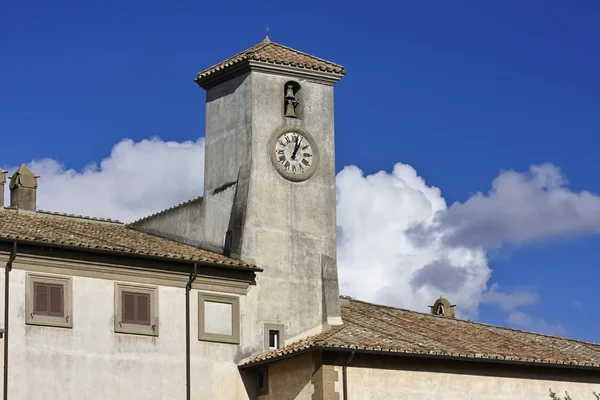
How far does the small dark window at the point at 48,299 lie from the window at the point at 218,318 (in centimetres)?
393

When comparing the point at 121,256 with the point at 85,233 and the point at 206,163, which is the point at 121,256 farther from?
the point at 206,163

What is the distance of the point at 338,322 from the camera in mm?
38312

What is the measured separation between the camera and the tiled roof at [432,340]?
1406 inches

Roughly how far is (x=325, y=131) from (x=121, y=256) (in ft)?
25.8

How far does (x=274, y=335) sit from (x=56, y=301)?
21.3ft

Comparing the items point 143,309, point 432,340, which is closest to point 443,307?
point 432,340

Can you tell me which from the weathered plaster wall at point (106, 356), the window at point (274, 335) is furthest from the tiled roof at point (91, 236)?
the window at point (274, 335)

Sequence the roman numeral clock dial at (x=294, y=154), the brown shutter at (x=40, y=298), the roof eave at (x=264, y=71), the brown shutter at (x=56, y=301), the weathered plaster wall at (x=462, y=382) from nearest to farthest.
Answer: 1. the brown shutter at (x=40, y=298)
2. the brown shutter at (x=56, y=301)
3. the weathered plaster wall at (x=462, y=382)
4. the roman numeral clock dial at (x=294, y=154)
5. the roof eave at (x=264, y=71)

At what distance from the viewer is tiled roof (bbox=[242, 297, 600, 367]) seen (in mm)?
35719

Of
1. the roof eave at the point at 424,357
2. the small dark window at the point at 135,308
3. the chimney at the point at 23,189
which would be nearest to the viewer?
the roof eave at the point at 424,357

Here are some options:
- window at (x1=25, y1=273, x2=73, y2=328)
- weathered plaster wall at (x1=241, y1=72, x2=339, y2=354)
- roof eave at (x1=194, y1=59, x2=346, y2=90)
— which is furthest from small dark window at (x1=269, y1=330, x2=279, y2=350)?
roof eave at (x1=194, y1=59, x2=346, y2=90)

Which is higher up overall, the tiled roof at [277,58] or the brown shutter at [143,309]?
the tiled roof at [277,58]

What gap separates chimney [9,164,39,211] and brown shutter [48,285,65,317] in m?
4.79

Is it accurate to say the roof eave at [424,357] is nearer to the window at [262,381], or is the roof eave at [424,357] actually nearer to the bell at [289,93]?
the window at [262,381]
